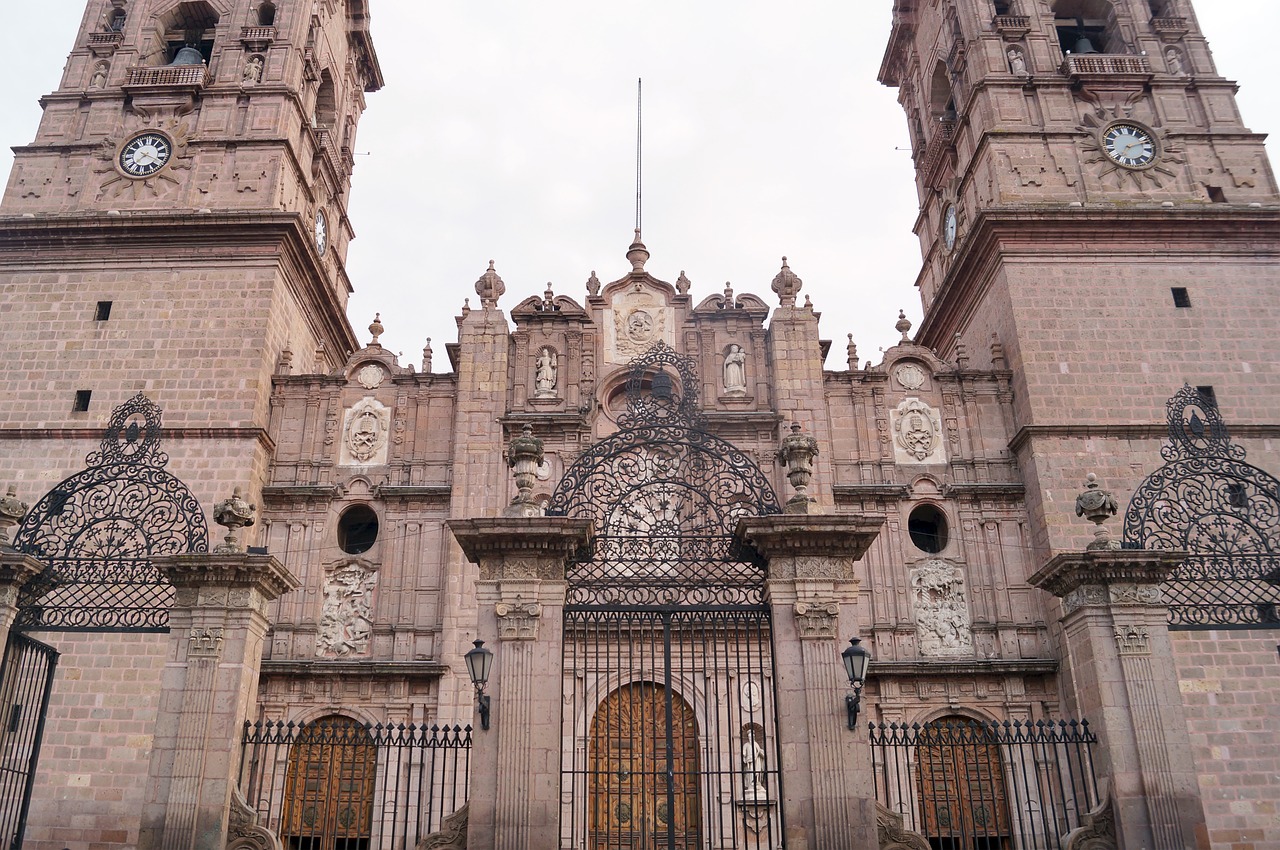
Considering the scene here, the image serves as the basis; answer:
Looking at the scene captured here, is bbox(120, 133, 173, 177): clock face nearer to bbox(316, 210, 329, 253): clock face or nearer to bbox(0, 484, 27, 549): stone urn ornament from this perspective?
bbox(316, 210, 329, 253): clock face

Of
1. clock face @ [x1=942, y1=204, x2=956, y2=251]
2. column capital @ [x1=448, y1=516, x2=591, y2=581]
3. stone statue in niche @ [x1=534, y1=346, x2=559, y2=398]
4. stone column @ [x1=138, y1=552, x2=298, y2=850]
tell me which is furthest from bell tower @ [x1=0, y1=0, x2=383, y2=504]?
clock face @ [x1=942, y1=204, x2=956, y2=251]

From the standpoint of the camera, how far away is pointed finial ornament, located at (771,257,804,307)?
25172 millimetres

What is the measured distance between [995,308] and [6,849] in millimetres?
22884

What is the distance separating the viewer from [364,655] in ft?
72.4

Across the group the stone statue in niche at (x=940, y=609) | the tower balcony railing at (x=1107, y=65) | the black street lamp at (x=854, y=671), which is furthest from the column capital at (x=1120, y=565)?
the tower balcony railing at (x=1107, y=65)

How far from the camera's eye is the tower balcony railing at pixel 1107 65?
1062 inches

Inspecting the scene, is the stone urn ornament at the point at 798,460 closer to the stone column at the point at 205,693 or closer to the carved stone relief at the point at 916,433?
the stone column at the point at 205,693

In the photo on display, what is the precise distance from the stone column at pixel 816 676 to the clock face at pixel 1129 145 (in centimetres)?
1786

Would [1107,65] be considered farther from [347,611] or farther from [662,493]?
[347,611]

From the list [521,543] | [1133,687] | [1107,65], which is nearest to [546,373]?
[521,543]

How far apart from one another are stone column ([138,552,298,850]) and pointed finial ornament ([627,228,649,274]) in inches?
576

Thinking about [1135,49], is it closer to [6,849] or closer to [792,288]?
[792,288]

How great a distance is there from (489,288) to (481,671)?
14767mm

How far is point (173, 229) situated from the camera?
81.7 feet
